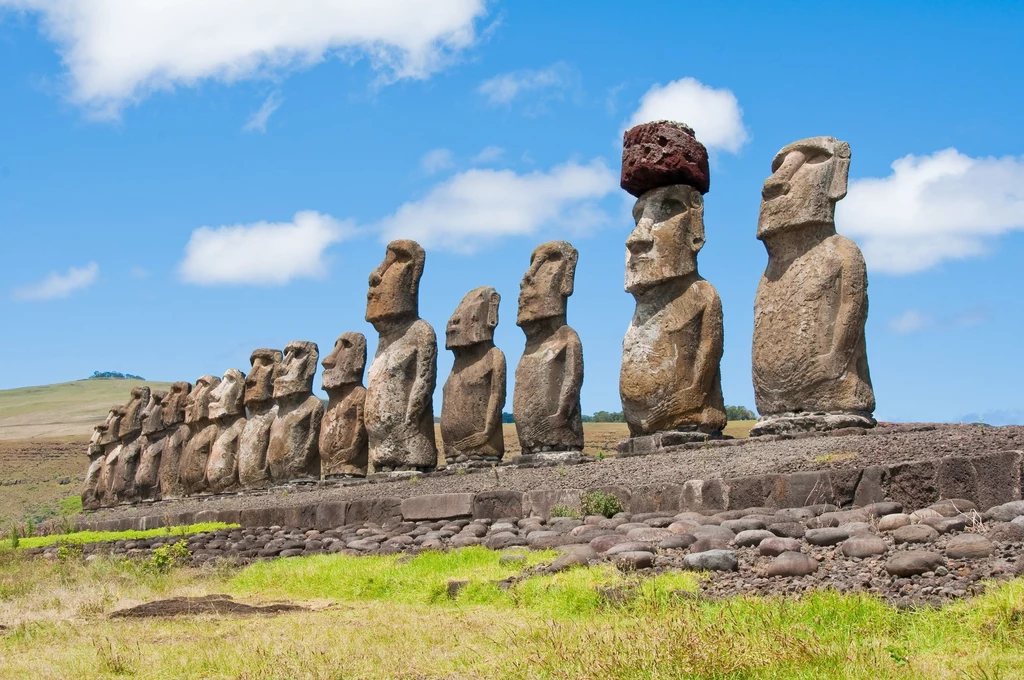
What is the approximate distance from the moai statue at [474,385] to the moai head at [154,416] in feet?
42.6

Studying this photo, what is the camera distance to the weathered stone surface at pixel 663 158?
46.2 ft

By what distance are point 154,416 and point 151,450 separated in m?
0.91

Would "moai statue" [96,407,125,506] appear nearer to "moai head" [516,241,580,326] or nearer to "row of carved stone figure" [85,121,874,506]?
"row of carved stone figure" [85,121,874,506]

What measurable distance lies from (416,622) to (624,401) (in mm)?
7309

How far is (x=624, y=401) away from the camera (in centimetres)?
Answer: 1374

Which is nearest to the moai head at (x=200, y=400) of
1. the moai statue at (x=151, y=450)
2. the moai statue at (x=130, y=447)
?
the moai statue at (x=151, y=450)

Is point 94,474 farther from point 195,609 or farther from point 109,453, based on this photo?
point 195,609

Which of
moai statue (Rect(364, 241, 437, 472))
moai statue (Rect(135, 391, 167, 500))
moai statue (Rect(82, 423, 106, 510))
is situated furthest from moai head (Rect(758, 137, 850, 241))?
moai statue (Rect(82, 423, 106, 510))

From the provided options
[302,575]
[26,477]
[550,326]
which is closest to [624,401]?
[550,326]

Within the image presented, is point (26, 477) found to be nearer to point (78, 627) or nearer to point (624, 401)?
point (624, 401)

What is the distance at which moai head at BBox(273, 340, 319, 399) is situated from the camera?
21.1m

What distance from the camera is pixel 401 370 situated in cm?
1791

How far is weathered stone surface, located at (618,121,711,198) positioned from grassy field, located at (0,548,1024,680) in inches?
264

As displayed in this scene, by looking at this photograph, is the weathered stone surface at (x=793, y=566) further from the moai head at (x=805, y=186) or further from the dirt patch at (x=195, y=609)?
the moai head at (x=805, y=186)
